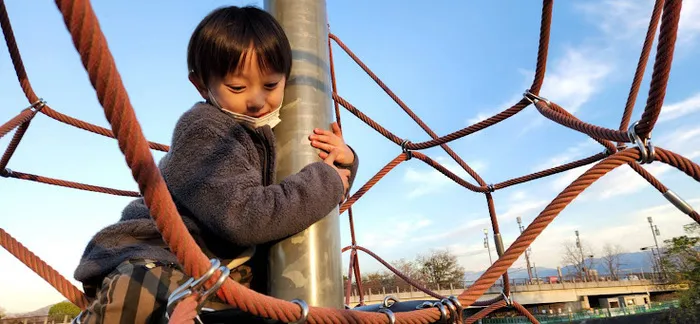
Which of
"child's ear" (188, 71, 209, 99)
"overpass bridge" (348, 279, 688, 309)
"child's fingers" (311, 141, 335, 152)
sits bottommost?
"overpass bridge" (348, 279, 688, 309)

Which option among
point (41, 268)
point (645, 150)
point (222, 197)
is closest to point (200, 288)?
point (222, 197)

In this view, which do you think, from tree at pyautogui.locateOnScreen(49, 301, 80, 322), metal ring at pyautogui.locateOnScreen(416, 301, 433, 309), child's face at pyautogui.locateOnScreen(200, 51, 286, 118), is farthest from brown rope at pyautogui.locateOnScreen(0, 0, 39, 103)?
tree at pyautogui.locateOnScreen(49, 301, 80, 322)

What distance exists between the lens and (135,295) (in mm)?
517

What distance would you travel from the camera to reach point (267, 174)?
656mm

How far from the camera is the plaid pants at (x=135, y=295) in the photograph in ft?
1.67

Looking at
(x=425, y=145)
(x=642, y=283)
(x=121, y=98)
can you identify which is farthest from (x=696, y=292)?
(x=121, y=98)

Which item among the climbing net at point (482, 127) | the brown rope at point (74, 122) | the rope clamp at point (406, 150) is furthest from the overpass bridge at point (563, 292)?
the climbing net at point (482, 127)

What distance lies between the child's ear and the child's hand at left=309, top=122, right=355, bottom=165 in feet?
0.64

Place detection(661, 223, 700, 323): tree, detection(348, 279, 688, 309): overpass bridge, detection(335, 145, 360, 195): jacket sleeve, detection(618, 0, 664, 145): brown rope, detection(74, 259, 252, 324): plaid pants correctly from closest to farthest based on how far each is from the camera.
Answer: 1. detection(74, 259, 252, 324): plaid pants
2. detection(335, 145, 360, 195): jacket sleeve
3. detection(618, 0, 664, 145): brown rope
4. detection(661, 223, 700, 323): tree
5. detection(348, 279, 688, 309): overpass bridge

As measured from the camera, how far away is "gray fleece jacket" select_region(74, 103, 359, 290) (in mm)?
541

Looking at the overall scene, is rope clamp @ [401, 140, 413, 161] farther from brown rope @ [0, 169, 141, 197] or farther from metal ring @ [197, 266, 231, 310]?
metal ring @ [197, 266, 231, 310]

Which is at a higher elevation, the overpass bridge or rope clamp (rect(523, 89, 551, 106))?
rope clamp (rect(523, 89, 551, 106))

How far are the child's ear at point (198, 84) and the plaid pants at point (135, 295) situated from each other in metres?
0.29

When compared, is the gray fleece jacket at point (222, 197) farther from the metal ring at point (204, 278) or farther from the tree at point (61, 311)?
the tree at point (61, 311)
